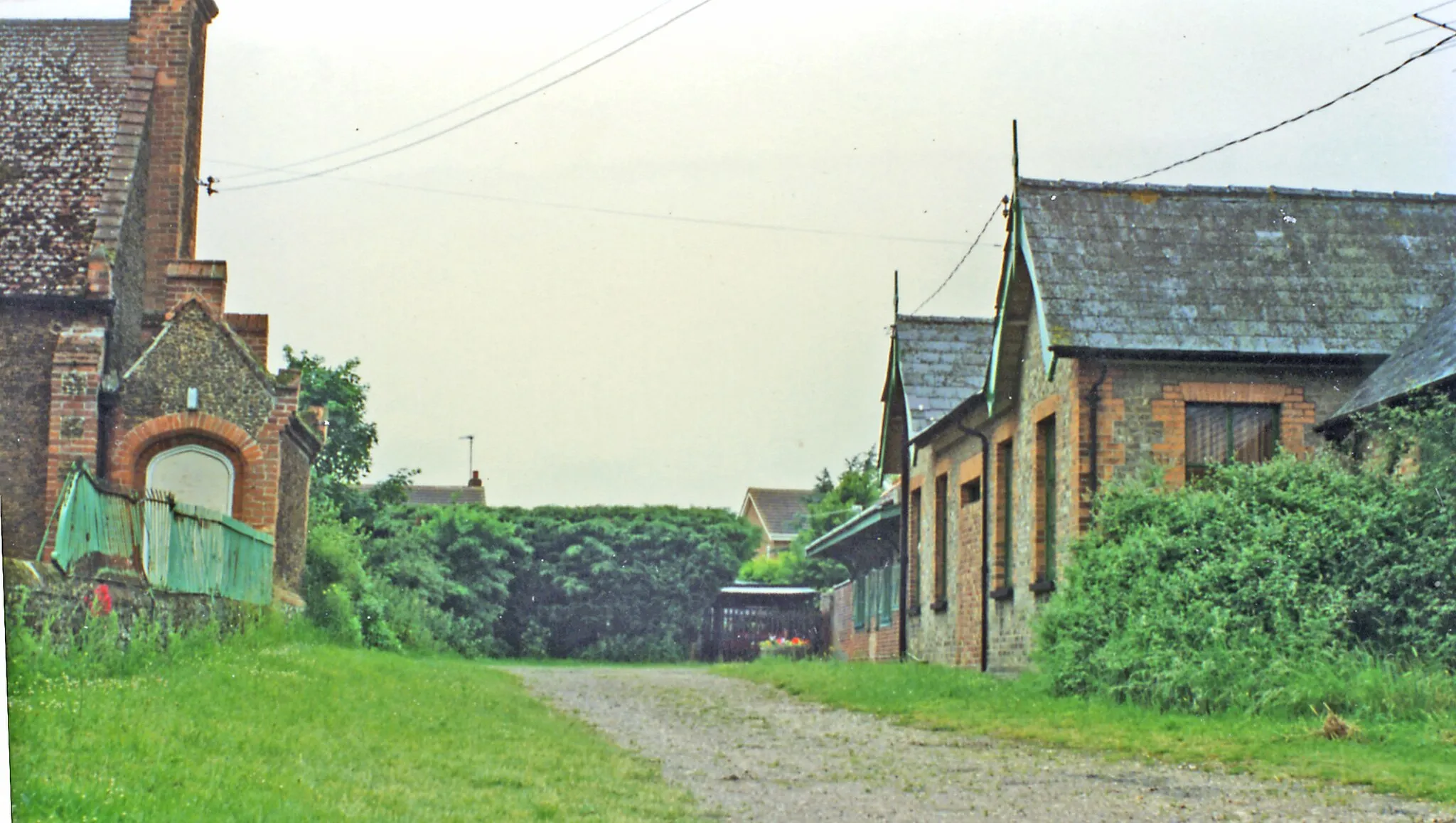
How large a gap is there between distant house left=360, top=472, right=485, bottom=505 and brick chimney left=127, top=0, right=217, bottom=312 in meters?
14.6

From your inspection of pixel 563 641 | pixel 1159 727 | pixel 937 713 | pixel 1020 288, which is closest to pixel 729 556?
pixel 563 641

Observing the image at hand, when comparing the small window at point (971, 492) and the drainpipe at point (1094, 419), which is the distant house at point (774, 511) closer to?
the small window at point (971, 492)

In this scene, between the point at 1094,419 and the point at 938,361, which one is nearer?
the point at 1094,419

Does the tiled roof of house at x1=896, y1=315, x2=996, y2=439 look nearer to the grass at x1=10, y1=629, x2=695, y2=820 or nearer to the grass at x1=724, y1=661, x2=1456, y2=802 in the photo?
the grass at x1=724, y1=661, x2=1456, y2=802

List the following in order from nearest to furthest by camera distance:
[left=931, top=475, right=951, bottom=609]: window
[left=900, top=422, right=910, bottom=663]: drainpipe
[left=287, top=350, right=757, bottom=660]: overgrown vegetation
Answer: [left=931, top=475, right=951, bottom=609]: window → [left=900, top=422, right=910, bottom=663]: drainpipe → [left=287, top=350, right=757, bottom=660]: overgrown vegetation

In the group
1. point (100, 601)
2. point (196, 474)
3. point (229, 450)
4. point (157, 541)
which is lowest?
point (100, 601)

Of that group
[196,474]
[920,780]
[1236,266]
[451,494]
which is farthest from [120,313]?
[451,494]

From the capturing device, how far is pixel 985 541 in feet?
69.8

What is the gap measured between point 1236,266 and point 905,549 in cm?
996

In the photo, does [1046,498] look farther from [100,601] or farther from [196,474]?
[196,474]

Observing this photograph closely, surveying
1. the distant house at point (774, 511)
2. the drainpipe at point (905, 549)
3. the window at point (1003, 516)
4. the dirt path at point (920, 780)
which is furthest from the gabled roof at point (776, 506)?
the dirt path at point (920, 780)

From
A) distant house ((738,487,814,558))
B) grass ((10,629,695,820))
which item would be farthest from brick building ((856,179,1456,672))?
distant house ((738,487,814,558))

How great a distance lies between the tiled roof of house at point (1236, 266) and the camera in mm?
17094

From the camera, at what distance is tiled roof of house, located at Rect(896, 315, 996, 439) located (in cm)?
2542
